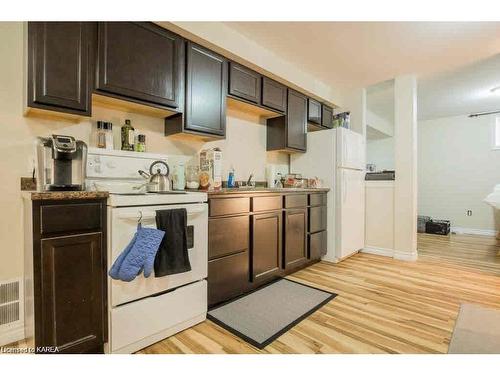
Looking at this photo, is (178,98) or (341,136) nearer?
(178,98)

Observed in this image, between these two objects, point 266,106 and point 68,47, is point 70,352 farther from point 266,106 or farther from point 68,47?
point 266,106

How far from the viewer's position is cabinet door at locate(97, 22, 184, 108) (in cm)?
165

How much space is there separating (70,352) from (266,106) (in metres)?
2.47

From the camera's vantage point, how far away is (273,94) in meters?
2.83

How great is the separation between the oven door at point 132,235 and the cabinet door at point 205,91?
2.64 ft

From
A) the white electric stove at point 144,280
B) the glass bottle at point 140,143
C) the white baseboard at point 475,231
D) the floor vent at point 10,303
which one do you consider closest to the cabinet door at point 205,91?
the glass bottle at point 140,143

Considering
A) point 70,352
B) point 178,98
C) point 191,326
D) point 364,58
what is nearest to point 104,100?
point 178,98

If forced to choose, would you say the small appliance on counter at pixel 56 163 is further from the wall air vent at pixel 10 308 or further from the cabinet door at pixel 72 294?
the wall air vent at pixel 10 308

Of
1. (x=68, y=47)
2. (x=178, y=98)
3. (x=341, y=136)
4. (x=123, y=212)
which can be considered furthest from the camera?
(x=341, y=136)

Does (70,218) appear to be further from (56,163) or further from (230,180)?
(230,180)

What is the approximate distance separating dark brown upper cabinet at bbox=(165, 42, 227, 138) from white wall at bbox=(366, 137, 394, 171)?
5345 mm

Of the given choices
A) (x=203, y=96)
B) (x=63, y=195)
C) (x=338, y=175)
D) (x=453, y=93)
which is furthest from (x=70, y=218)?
(x=453, y=93)

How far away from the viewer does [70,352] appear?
126cm

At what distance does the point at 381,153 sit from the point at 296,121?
4240 mm
